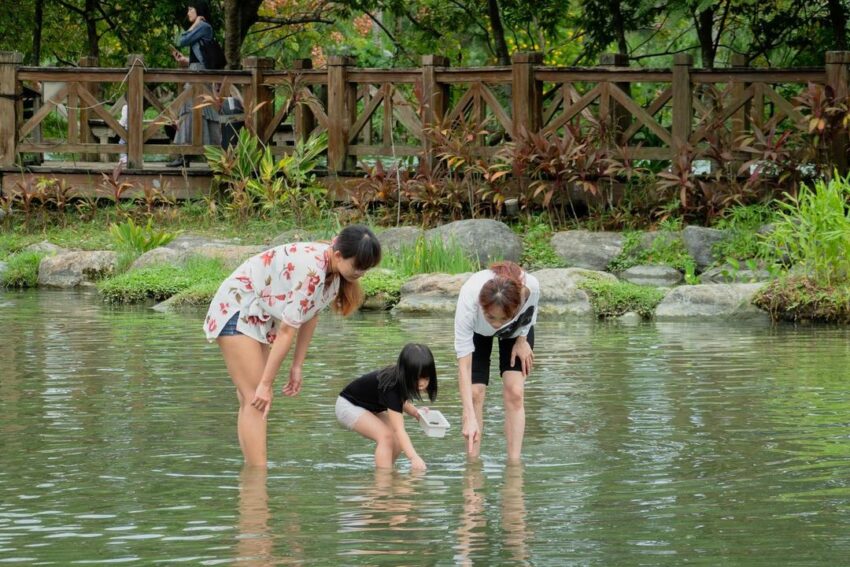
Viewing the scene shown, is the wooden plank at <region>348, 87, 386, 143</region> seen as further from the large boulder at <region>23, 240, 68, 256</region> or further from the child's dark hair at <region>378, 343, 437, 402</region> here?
the child's dark hair at <region>378, 343, 437, 402</region>

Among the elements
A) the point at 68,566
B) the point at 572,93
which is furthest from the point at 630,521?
the point at 572,93

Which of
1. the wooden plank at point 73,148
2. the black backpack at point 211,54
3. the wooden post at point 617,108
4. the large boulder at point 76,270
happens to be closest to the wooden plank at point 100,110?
the wooden plank at point 73,148

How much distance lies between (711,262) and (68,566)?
10.8 metres

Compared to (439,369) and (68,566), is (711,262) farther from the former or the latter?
(68,566)

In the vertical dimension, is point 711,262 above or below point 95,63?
below

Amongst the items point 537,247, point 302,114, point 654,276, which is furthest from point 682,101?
point 302,114

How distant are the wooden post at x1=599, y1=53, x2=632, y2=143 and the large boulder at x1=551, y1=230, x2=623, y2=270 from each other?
1536 millimetres

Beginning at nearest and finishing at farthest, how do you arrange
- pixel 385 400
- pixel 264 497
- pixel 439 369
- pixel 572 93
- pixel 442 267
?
pixel 264 497, pixel 385 400, pixel 439 369, pixel 442 267, pixel 572 93

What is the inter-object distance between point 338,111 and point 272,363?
38.7ft

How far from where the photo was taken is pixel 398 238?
16312 millimetres

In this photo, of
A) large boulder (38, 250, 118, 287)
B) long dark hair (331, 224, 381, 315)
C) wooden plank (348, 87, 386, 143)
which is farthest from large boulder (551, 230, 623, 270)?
long dark hair (331, 224, 381, 315)

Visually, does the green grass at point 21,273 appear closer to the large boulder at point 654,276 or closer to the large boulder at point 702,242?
the large boulder at point 654,276

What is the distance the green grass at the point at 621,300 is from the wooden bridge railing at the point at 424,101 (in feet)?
10.8

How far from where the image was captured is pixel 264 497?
22.3ft
